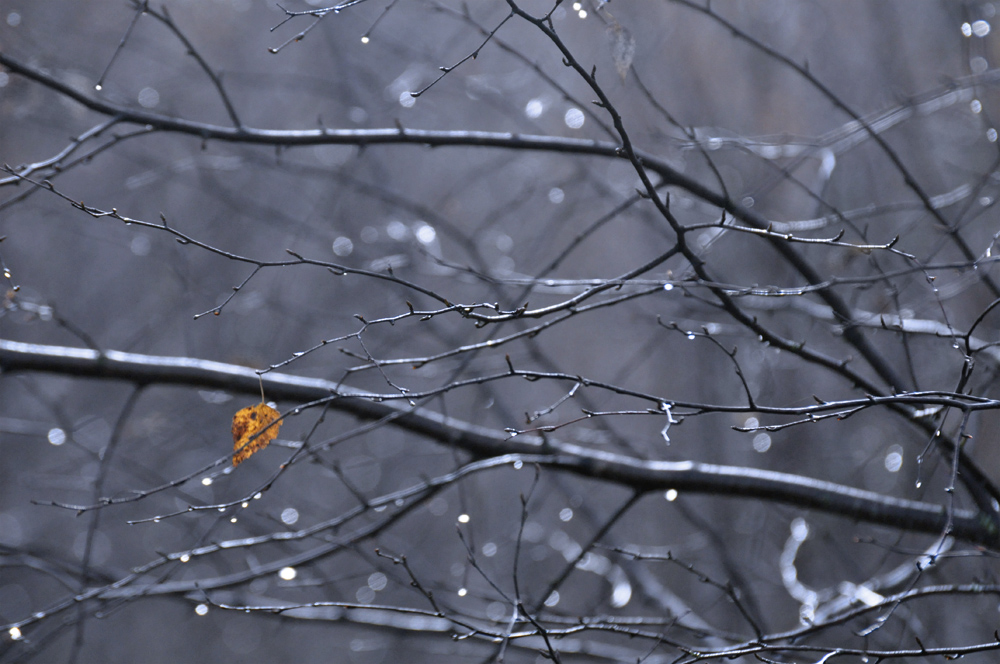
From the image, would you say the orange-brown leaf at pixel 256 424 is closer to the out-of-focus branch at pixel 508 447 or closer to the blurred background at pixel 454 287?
the out-of-focus branch at pixel 508 447

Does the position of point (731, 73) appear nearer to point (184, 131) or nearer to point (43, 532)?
point (184, 131)

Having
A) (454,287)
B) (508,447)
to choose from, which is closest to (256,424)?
(508,447)

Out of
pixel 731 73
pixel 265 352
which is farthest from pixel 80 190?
pixel 731 73

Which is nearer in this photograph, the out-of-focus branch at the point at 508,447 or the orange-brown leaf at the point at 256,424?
the orange-brown leaf at the point at 256,424

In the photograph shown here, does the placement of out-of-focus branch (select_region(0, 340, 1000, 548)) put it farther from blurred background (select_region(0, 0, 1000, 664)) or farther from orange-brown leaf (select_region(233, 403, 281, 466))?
blurred background (select_region(0, 0, 1000, 664))

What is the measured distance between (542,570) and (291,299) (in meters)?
1.90

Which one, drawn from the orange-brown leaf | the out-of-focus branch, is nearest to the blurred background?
the out-of-focus branch

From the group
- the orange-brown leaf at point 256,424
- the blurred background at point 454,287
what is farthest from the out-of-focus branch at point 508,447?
the blurred background at point 454,287

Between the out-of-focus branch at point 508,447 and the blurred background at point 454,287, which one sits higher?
the blurred background at point 454,287

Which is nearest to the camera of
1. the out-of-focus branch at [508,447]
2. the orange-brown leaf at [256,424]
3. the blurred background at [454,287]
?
the orange-brown leaf at [256,424]

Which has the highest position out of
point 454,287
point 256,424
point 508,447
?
point 454,287

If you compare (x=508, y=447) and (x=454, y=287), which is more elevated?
(x=454, y=287)

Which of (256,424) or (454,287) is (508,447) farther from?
(454,287)

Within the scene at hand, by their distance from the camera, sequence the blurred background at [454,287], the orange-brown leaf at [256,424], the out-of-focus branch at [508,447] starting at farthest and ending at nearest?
the blurred background at [454,287] < the out-of-focus branch at [508,447] < the orange-brown leaf at [256,424]
